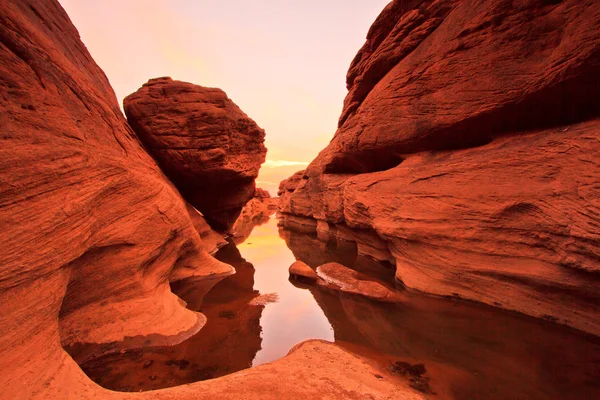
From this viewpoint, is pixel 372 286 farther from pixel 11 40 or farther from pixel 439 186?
pixel 11 40

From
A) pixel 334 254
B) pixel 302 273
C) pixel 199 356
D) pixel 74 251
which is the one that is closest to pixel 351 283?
Answer: pixel 302 273

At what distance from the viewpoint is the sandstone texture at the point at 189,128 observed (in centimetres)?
1274

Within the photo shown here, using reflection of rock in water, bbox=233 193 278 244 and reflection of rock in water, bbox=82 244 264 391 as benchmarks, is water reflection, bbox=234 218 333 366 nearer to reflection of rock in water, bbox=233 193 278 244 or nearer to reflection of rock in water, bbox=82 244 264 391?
reflection of rock in water, bbox=82 244 264 391

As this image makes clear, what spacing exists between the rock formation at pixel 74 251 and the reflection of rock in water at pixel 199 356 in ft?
1.29

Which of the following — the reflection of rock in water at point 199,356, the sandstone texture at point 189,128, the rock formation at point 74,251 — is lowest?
the reflection of rock in water at point 199,356

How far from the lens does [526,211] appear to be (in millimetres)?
6621

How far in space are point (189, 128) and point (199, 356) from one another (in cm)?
1063

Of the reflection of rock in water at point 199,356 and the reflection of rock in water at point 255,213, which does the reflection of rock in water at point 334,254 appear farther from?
the reflection of rock in water at point 255,213

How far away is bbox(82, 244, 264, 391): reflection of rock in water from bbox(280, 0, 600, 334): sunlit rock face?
5.81m

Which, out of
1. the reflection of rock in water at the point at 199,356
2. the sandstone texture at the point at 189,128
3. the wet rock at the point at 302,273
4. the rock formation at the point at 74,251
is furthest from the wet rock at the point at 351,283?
the sandstone texture at the point at 189,128

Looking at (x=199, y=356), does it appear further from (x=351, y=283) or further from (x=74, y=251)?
(x=351, y=283)

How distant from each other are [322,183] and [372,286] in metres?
12.5

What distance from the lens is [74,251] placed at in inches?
185

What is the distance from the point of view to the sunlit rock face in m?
5.91
